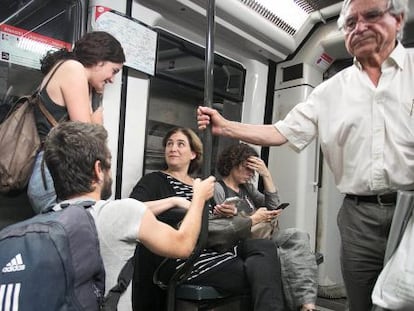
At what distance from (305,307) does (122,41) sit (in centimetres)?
190

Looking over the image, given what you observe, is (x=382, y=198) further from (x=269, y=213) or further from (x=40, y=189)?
(x=40, y=189)

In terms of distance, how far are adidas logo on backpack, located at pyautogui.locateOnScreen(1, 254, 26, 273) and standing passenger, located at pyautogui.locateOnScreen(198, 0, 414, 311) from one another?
737 millimetres

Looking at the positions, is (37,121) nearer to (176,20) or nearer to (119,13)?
(119,13)

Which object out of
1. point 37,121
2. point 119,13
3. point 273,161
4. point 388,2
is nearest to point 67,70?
point 37,121

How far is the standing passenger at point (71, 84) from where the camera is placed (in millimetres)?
1535

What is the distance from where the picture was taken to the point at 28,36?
1935 millimetres

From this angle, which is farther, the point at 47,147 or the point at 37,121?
the point at 37,121

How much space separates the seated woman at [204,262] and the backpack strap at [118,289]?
542mm

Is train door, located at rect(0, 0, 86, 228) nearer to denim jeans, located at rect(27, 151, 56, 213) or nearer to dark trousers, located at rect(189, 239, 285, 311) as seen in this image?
denim jeans, located at rect(27, 151, 56, 213)

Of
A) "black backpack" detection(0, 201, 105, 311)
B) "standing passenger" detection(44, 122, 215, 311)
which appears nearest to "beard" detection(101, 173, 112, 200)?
"standing passenger" detection(44, 122, 215, 311)

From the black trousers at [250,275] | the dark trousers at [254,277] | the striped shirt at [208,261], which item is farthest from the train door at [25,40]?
the dark trousers at [254,277]

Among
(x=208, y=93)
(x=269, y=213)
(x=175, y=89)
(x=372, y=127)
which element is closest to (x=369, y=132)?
(x=372, y=127)

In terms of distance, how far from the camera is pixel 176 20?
2.62 m

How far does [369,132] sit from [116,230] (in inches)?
38.6
